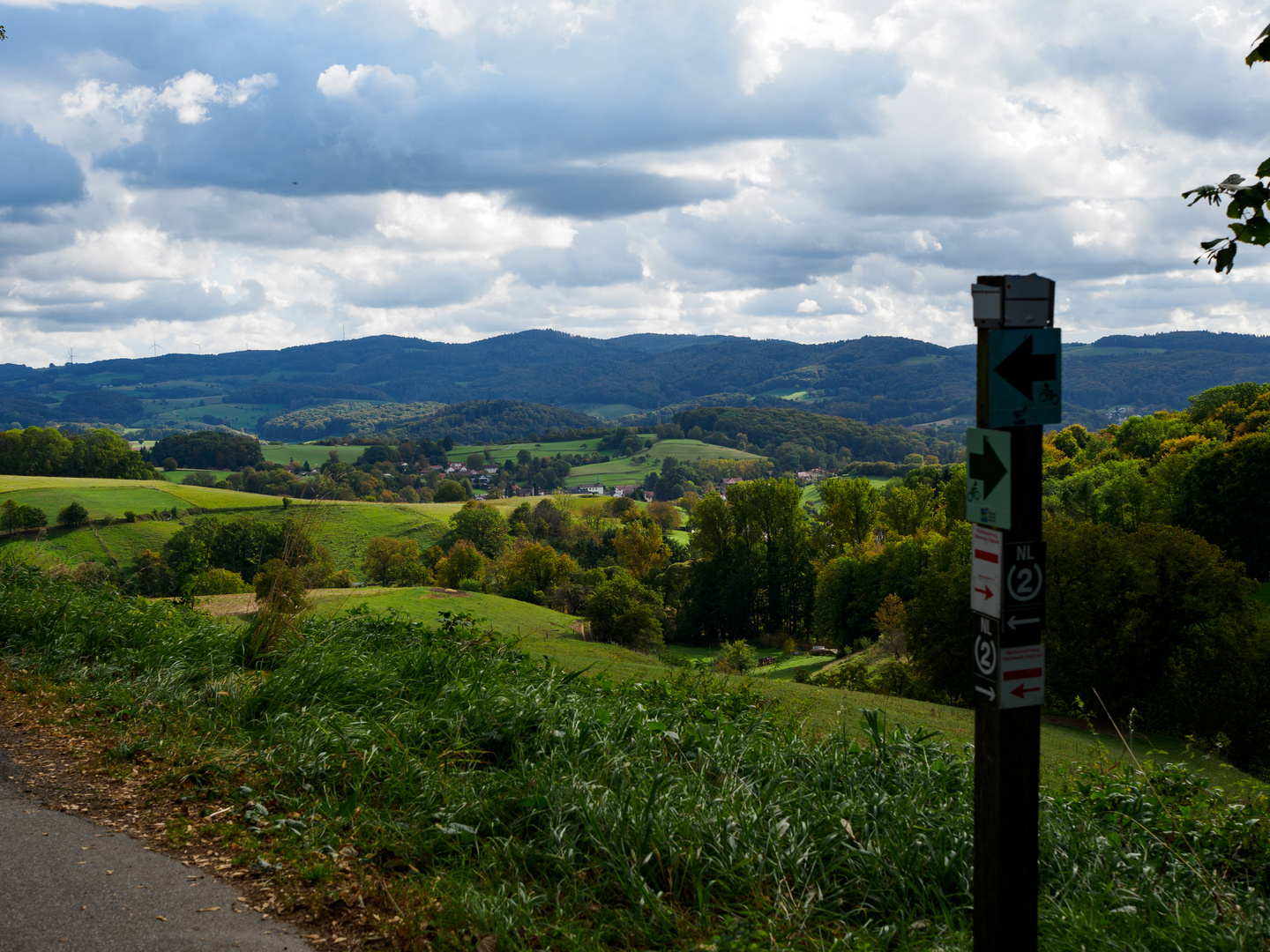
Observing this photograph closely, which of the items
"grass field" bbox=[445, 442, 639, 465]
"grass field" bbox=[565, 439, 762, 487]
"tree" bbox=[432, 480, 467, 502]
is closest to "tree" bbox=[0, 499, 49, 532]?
"tree" bbox=[432, 480, 467, 502]

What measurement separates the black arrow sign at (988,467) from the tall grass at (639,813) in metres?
2.27

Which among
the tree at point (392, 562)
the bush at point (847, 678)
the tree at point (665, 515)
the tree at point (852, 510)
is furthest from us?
the tree at point (665, 515)

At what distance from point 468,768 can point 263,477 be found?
111m

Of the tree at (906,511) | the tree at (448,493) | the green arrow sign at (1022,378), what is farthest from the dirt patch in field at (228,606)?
the tree at (448,493)

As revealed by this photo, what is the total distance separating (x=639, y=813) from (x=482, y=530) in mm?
88088

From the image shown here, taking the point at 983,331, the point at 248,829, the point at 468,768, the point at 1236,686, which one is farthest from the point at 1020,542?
the point at 1236,686

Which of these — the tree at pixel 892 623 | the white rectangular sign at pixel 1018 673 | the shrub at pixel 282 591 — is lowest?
the tree at pixel 892 623

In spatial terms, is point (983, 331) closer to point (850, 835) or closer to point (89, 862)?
point (850, 835)

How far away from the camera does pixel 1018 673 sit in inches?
124

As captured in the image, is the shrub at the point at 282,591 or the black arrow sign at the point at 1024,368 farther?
the shrub at the point at 282,591

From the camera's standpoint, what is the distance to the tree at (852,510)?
68.9 m

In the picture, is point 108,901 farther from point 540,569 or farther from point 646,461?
point 646,461

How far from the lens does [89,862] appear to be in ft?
15.2

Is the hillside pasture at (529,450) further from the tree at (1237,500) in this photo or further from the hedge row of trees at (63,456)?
the tree at (1237,500)
